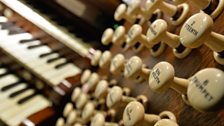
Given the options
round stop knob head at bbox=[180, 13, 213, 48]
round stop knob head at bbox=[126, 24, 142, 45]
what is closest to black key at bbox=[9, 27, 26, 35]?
round stop knob head at bbox=[126, 24, 142, 45]

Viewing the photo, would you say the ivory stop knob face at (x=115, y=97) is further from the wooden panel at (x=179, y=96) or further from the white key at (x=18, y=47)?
the white key at (x=18, y=47)

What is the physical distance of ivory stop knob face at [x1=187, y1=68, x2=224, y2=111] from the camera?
1.10 ft

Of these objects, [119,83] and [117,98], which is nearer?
[117,98]

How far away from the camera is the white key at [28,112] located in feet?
3.47

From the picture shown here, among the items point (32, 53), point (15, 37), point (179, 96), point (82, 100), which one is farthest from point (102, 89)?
point (15, 37)

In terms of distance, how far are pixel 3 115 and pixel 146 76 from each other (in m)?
0.66

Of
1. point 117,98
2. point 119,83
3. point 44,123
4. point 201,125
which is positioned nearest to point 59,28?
point 44,123

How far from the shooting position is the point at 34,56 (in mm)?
1320

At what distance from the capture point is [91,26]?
57.1 inches

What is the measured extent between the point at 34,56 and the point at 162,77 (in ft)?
3.16

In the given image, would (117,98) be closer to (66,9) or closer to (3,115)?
(3,115)

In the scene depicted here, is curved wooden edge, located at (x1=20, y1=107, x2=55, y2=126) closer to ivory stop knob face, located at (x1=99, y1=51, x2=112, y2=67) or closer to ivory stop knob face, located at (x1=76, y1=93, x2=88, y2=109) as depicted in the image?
ivory stop knob face, located at (x1=76, y1=93, x2=88, y2=109)

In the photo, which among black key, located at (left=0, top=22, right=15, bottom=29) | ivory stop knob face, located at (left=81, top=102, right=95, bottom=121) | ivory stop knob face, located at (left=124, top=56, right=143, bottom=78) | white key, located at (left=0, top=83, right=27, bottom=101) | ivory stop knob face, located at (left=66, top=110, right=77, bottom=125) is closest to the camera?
ivory stop knob face, located at (left=124, top=56, right=143, bottom=78)

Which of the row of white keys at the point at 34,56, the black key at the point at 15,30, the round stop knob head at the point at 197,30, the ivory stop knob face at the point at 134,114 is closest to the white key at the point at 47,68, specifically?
the row of white keys at the point at 34,56
